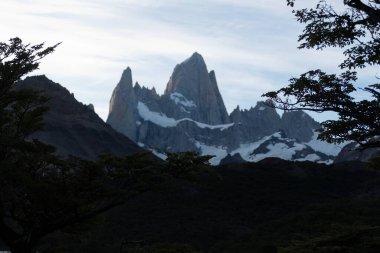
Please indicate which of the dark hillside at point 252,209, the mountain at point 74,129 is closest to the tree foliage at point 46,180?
the dark hillside at point 252,209

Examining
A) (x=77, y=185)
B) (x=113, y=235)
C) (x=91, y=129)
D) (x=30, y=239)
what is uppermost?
(x=91, y=129)

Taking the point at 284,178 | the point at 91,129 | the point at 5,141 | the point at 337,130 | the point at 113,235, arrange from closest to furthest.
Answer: the point at 337,130 < the point at 5,141 < the point at 113,235 < the point at 284,178 < the point at 91,129

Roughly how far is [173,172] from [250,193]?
6755cm

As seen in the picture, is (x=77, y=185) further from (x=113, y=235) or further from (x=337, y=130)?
(x=113, y=235)

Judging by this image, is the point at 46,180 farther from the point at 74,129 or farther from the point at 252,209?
the point at 74,129

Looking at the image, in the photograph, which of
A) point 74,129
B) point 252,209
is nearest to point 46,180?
point 252,209

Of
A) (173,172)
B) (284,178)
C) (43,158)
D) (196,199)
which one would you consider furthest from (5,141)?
(284,178)

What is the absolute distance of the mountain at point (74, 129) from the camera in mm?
120688

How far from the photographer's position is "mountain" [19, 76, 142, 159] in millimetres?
120688

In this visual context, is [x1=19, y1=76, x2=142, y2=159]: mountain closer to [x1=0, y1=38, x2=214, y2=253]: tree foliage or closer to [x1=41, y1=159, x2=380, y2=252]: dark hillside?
[x1=41, y1=159, x2=380, y2=252]: dark hillside

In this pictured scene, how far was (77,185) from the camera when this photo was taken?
16.6 m

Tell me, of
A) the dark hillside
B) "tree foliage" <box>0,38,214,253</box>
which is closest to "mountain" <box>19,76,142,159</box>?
the dark hillside

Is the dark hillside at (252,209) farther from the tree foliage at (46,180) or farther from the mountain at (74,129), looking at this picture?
the mountain at (74,129)

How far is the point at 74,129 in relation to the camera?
5133 inches
